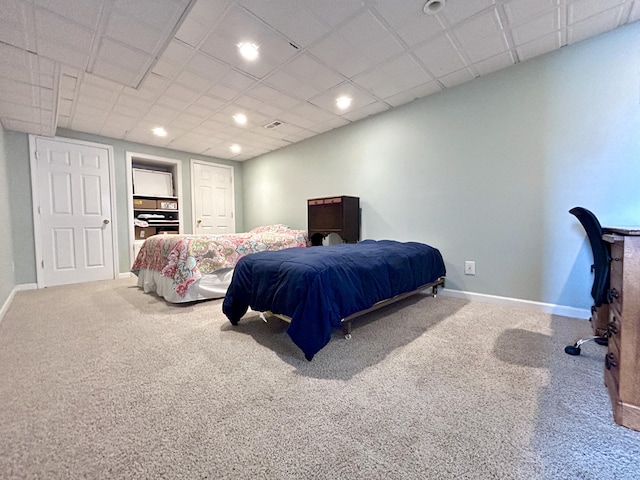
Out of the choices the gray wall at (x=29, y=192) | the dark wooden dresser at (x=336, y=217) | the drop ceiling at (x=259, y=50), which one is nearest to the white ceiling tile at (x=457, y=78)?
the drop ceiling at (x=259, y=50)

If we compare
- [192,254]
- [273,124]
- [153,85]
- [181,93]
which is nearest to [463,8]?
[273,124]

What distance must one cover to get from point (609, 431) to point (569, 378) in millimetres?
376

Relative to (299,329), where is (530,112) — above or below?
above

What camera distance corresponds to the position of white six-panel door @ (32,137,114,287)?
144 inches

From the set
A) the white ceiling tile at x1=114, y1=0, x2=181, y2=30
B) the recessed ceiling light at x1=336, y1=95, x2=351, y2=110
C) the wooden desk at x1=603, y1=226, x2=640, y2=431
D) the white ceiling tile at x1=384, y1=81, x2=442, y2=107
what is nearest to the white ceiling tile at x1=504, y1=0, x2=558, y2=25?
the white ceiling tile at x1=384, y1=81, x2=442, y2=107

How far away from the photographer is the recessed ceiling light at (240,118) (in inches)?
135

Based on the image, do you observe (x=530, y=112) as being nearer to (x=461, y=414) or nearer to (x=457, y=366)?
(x=457, y=366)

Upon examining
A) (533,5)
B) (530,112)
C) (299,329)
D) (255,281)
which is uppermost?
(533,5)

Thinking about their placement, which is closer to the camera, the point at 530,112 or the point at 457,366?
the point at 457,366

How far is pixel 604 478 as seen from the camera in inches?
32.7

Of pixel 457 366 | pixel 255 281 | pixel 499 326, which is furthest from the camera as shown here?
pixel 499 326

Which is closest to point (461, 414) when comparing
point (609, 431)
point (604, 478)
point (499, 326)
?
point (604, 478)

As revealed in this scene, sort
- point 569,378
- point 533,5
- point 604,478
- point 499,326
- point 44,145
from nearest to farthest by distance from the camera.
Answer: point 604,478, point 569,378, point 533,5, point 499,326, point 44,145

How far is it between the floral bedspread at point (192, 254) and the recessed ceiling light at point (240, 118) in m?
1.57
